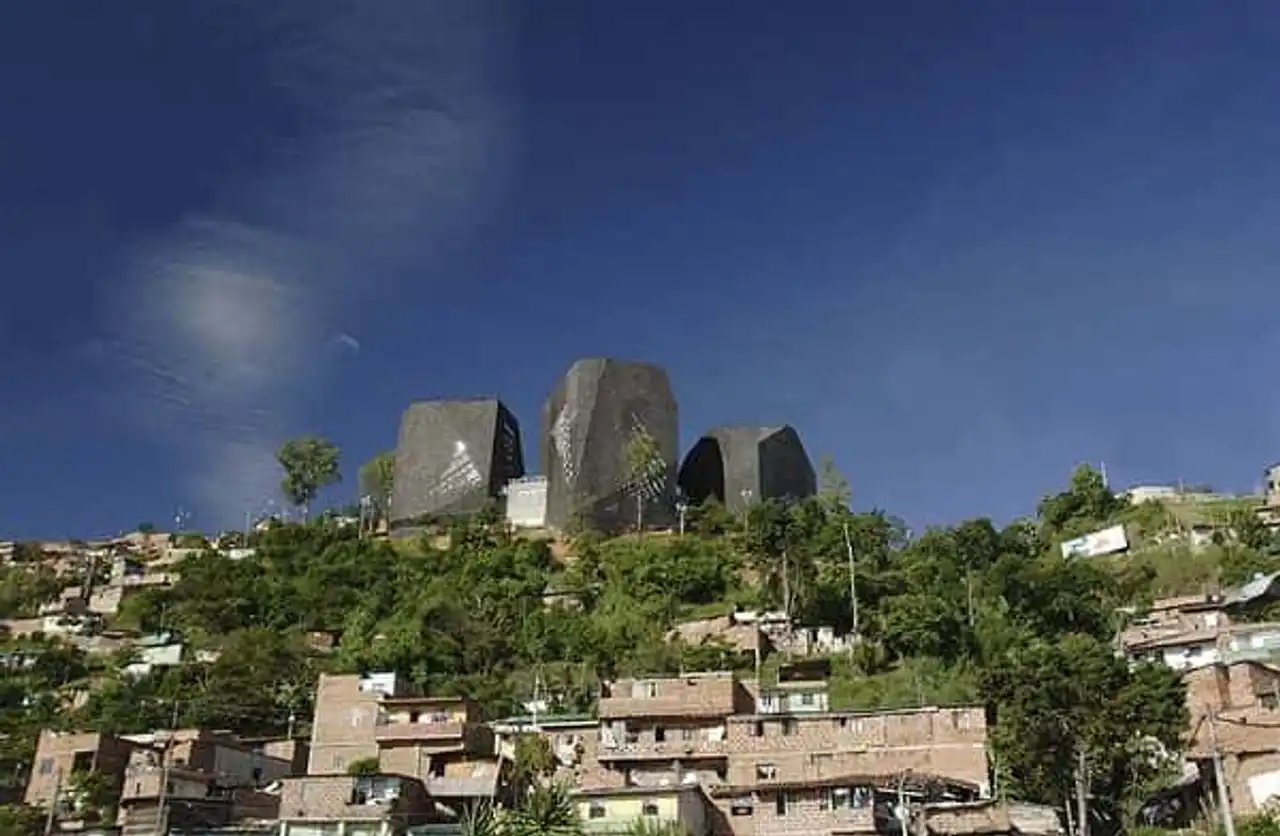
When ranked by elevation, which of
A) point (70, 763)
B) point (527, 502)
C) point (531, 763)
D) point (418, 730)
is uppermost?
point (527, 502)

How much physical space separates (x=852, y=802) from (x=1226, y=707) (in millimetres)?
13320

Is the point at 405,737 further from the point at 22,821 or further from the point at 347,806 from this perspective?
the point at 22,821

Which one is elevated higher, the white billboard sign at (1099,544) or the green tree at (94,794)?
the white billboard sign at (1099,544)

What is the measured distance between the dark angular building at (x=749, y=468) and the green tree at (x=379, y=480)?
67.6 feet

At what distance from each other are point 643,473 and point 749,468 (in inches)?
319

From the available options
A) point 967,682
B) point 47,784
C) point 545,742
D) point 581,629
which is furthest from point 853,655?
point 47,784

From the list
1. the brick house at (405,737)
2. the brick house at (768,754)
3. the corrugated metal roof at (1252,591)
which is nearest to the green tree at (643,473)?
the brick house at (405,737)

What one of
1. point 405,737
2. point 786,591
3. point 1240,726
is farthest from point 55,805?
point 1240,726

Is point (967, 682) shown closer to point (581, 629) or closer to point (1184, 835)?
point (1184, 835)

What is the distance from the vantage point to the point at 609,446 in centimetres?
8731

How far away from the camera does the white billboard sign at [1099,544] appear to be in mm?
74188

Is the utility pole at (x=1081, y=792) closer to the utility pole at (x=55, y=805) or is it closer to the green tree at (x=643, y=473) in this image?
the utility pole at (x=55, y=805)

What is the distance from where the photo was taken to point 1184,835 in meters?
38.1

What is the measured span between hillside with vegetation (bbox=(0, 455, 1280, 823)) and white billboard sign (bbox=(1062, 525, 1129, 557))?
45.4 inches
